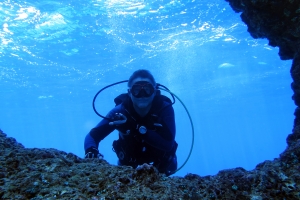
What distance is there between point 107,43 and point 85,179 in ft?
56.8

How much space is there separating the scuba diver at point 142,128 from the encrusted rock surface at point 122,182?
2028 mm

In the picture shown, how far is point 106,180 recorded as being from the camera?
5.81ft

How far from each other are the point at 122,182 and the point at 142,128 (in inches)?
93.6

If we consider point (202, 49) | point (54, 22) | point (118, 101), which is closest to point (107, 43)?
point (54, 22)

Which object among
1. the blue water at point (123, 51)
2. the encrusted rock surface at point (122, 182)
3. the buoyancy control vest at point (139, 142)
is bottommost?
the encrusted rock surface at point (122, 182)

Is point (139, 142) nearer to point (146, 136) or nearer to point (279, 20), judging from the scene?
point (146, 136)

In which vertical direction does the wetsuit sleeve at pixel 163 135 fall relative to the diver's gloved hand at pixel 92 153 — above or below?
above

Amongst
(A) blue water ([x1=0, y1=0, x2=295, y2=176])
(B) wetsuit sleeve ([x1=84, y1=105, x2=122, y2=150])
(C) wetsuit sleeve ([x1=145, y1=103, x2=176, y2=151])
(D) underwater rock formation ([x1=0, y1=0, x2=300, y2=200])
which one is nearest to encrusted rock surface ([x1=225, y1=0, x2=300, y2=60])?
(C) wetsuit sleeve ([x1=145, y1=103, x2=176, y2=151])

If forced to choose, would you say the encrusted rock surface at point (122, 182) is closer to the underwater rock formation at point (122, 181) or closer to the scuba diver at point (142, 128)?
the underwater rock formation at point (122, 181)

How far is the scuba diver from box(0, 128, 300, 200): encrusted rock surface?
2028 millimetres

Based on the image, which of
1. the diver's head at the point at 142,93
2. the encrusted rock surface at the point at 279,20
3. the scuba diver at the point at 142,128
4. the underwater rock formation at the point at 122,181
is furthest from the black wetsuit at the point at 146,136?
the encrusted rock surface at the point at 279,20

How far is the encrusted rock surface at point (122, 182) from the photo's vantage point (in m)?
1.62

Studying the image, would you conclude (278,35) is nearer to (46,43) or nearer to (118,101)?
(118,101)

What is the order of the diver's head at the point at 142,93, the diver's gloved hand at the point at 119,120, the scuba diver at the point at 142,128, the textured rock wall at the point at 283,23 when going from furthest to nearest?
the diver's head at the point at 142,93, the scuba diver at the point at 142,128, the diver's gloved hand at the point at 119,120, the textured rock wall at the point at 283,23
